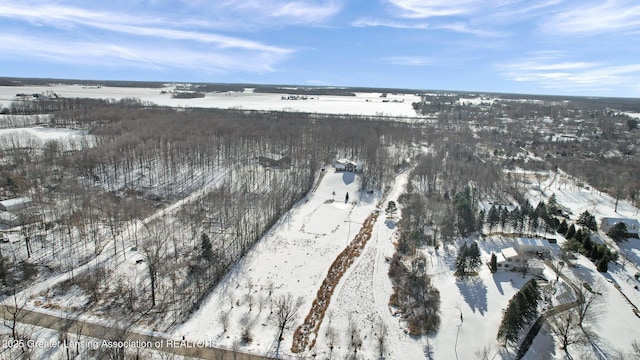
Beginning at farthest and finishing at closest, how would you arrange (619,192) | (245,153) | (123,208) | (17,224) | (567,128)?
(567,128) → (245,153) → (619,192) → (123,208) → (17,224)

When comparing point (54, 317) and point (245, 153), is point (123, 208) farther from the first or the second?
point (245, 153)

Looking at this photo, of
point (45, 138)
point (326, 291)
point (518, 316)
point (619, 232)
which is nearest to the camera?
point (518, 316)

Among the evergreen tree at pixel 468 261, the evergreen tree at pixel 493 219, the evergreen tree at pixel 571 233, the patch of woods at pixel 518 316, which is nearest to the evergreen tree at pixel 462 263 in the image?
the evergreen tree at pixel 468 261

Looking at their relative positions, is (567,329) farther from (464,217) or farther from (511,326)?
(464,217)

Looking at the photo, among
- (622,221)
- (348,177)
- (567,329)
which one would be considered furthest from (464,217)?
(348,177)

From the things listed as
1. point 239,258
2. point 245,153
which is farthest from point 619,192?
point 245,153
